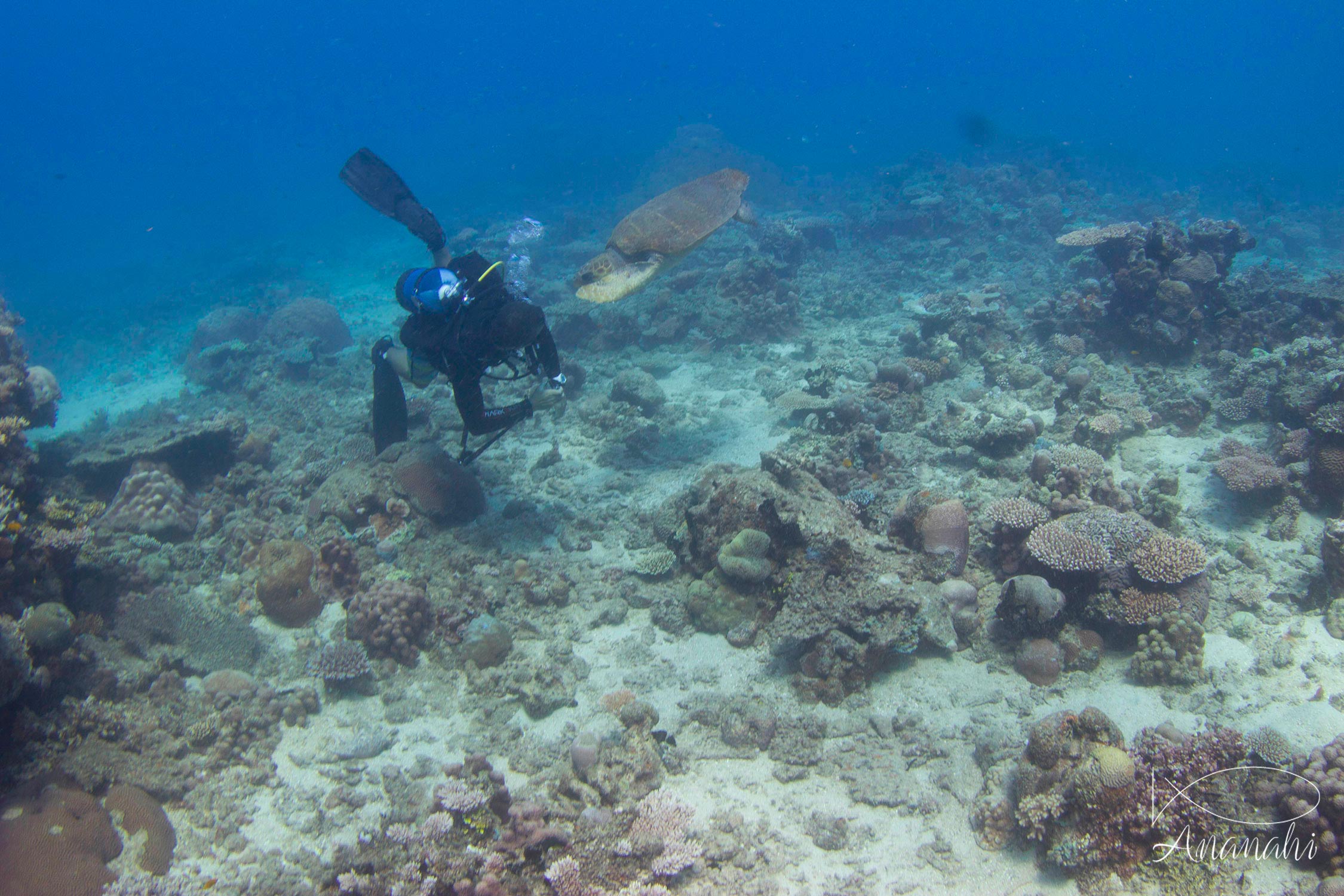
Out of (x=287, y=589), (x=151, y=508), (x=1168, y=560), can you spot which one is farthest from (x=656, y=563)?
(x=151, y=508)

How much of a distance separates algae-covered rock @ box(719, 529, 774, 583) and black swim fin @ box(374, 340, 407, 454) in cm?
558

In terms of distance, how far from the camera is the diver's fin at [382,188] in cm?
889

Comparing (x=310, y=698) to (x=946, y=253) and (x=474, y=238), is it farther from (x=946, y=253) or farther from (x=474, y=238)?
(x=474, y=238)

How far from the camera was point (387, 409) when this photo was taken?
863 centimetres

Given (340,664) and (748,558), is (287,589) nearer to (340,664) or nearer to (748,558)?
(340,664)

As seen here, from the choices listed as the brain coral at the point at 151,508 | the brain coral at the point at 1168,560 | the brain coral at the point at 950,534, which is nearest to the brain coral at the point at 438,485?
the brain coral at the point at 151,508

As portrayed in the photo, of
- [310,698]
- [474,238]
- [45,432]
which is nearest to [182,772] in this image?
[310,698]

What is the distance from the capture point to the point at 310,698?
213 inches

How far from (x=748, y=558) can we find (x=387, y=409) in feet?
20.0

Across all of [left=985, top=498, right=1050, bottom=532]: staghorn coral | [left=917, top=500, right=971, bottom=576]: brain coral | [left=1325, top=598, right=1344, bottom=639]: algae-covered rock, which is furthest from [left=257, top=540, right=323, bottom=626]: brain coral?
[left=1325, top=598, right=1344, bottom=639]: algae-covered rock

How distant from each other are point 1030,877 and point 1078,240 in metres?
12.6

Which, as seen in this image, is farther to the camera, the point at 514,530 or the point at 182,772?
the point at 514,530

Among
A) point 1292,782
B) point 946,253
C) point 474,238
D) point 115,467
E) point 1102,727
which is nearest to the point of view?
point 1292,782

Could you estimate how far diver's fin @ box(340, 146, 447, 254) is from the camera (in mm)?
8891
